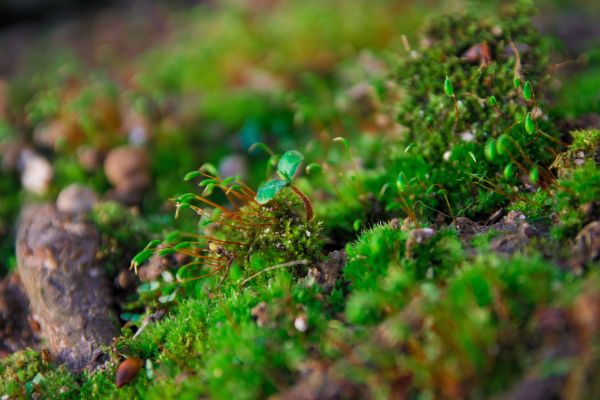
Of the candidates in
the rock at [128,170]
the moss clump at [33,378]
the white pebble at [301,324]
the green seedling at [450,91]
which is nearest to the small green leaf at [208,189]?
the white pebble at [301,324]

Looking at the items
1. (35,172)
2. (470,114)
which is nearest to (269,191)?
(470,114)

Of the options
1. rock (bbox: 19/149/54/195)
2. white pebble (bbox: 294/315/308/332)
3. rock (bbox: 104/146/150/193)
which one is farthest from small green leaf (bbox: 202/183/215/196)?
rock (bbox: 19/149/54/195)

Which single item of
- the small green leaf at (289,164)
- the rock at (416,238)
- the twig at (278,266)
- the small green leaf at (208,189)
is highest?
the small green leaf at (289,164)

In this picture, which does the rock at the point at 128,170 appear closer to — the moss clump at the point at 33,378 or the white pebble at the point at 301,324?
the moss clump at the point at 33,378

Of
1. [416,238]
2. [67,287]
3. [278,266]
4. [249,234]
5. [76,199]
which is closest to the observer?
[416,238]

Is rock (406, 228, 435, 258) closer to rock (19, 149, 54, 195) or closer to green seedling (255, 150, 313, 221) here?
green seedling (255, 150, 313, 221)

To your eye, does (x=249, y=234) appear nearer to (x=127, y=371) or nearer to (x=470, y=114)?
(x=127, y=371)
